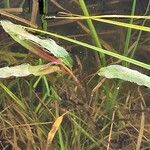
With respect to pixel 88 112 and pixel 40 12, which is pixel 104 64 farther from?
pixel 40 12

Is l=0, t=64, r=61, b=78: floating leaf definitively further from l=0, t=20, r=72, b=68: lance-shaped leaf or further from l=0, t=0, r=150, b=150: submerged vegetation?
l=0, t=0, r=150, b=150: submerged vegetation

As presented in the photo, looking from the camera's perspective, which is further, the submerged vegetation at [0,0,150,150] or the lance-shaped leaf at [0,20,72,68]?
the submerged vegetation at [0,0,150,150]

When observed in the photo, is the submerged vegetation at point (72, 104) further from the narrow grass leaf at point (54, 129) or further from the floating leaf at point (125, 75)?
the floating leaf at point (125, 75)

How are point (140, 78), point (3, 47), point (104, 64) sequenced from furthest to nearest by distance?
point (3, 47) → point (104, 64) → point (140, 78)

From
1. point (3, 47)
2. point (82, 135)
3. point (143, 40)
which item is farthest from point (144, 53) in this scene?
point (3, 47)

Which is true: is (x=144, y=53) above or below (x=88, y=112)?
above

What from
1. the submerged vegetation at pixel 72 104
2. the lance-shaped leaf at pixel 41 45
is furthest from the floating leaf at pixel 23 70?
the submerged vegetation at pixel 72 104

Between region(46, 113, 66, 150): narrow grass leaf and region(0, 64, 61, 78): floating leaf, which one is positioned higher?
region(0, 64, 61, 78): floating leaf

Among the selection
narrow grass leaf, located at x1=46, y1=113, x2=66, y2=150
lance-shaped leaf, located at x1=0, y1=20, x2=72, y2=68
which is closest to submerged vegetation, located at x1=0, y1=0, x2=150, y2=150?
narrow grass leaf, located at x1=46, y1=113, x2=66, y2=150
